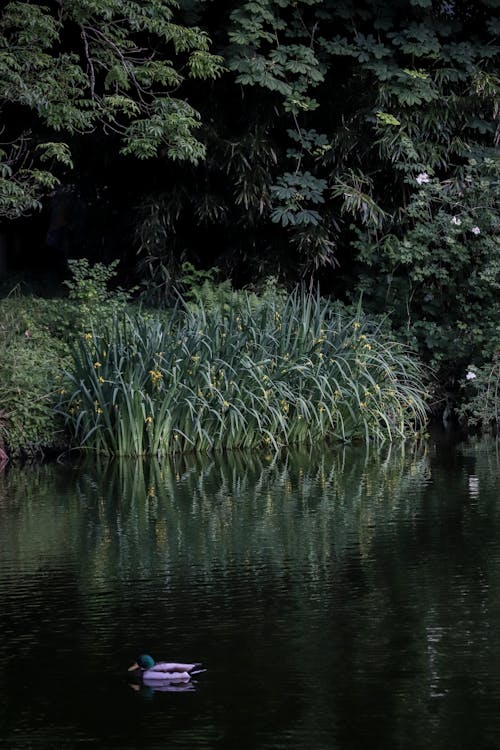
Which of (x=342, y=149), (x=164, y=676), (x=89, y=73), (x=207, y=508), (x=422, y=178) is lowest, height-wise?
(x=164, y=676)

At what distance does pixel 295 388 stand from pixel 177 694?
8.06 metres

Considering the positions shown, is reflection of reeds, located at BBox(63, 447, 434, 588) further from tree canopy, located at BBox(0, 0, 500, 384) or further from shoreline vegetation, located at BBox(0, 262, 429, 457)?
tree canopy, located at BBox(0, 0, 500, 384)

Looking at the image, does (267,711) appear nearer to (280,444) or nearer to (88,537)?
(88,537)

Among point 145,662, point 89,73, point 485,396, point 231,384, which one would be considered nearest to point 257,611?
point 145,662

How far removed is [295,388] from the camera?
12820 millimetres

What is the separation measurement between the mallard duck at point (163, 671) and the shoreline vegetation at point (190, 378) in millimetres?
6761

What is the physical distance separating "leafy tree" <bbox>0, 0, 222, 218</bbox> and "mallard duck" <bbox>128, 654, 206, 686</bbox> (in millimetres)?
8340

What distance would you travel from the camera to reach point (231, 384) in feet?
40.3

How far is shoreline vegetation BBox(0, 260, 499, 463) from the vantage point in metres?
11.9

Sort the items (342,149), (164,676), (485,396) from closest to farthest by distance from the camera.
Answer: (164,676)
(485,396)
(342,149)

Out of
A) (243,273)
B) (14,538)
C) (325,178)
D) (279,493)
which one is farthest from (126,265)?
(14,538)

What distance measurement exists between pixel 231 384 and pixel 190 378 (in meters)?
0.39

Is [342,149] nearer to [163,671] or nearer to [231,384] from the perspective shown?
[231,384]

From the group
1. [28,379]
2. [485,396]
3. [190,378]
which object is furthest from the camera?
[485,396]
